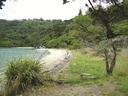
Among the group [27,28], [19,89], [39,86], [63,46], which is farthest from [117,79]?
[27,28]

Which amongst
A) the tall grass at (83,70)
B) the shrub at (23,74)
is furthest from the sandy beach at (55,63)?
the shrub at (23,74)

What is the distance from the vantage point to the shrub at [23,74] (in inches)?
293

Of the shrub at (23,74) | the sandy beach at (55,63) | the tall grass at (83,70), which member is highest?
the shrub at (23,74)

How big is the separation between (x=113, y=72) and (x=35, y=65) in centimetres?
377

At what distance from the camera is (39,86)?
8.02 metres

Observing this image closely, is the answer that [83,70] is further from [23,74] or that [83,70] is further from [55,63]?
[55,63]

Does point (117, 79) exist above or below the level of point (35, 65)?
below

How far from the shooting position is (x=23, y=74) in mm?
7781

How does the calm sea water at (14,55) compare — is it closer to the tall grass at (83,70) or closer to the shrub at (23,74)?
the shrub at (23,74)

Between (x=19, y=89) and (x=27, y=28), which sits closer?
(x=19, y=89)

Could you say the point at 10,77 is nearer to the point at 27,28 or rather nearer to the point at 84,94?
the point at 84,94

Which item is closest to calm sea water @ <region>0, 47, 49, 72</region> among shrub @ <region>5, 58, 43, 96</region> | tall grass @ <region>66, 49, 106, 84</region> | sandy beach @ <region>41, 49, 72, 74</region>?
shrub @ <region>5, 58, 43, 96</region>

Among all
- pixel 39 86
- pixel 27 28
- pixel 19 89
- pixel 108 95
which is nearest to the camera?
pixel 108 95

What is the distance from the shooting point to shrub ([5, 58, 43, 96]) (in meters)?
7.44
